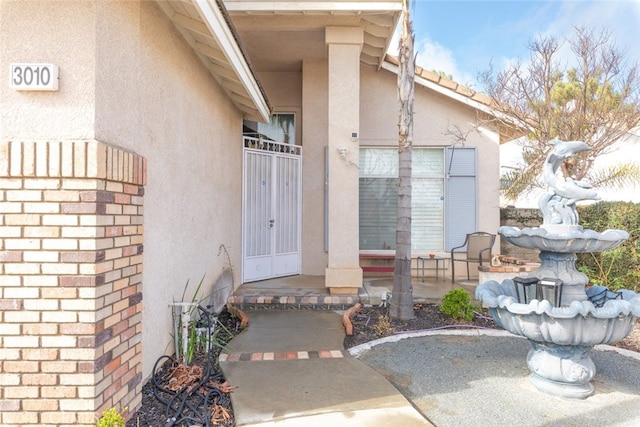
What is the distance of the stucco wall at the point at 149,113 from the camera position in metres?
2.61

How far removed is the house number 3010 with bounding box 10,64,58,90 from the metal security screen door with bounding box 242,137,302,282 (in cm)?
478

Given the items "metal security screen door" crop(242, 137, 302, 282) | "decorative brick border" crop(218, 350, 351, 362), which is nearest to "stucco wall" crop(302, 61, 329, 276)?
"metal security screen door" crop(242, 137, 302, 282)

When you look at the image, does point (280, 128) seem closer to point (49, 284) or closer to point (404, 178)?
point (404, 178)

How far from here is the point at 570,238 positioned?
3455 millimetres

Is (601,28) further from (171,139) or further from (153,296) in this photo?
(153,296)

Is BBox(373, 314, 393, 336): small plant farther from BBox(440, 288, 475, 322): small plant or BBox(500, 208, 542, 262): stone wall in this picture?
BBox(500, 208, 542, 262): stone wall

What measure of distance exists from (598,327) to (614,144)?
256 inches

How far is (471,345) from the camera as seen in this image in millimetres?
4742

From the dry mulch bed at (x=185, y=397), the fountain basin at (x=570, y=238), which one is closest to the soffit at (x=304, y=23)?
the fountain basin at (x=570, y=238)

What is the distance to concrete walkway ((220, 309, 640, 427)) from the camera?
120 inches

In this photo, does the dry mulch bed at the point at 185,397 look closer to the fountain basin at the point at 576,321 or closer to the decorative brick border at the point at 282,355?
the decorative brick border at the point at 282,355

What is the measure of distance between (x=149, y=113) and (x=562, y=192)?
4.02m

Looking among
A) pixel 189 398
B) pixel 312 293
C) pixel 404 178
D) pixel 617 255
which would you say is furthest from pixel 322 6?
pixel 617 255

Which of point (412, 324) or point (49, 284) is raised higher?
point (49, 284)
